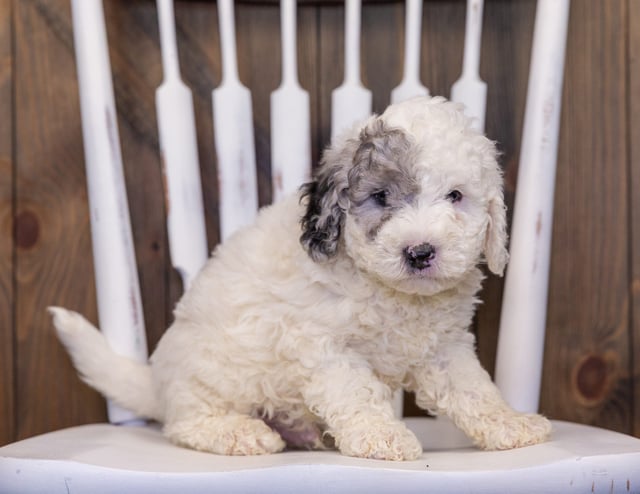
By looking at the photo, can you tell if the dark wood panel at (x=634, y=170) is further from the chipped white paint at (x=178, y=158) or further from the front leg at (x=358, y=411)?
the chipped white paint at (x=178, y=158)

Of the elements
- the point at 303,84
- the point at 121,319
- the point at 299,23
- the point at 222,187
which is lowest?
the point at 121,319

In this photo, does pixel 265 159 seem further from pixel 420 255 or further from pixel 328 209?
pixel 420 255

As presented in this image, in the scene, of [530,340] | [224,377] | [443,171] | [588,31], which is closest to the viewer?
[443,171]

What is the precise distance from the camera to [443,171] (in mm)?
1050

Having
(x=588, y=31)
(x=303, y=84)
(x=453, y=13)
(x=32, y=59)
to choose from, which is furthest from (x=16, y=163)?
(x=588, y=31)

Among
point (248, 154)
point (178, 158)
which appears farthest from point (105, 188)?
point (248, 154)

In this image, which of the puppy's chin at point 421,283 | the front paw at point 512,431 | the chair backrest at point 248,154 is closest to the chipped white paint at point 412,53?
the chair backrest at point 248,154

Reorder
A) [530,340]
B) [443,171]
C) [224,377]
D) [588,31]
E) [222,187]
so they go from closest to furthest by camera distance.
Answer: [443,171] → [224,377] → [530,340] → [222,187] → [588,31]

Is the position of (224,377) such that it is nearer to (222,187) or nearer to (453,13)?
(222,187)

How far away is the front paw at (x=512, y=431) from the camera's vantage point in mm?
1050

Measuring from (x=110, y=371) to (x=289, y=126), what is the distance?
51 cm

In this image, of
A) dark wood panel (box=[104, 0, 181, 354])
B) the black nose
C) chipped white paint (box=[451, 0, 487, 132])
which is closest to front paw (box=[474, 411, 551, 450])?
A: the black nose

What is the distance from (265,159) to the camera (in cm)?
162

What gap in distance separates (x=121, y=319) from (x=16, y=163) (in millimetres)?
460
